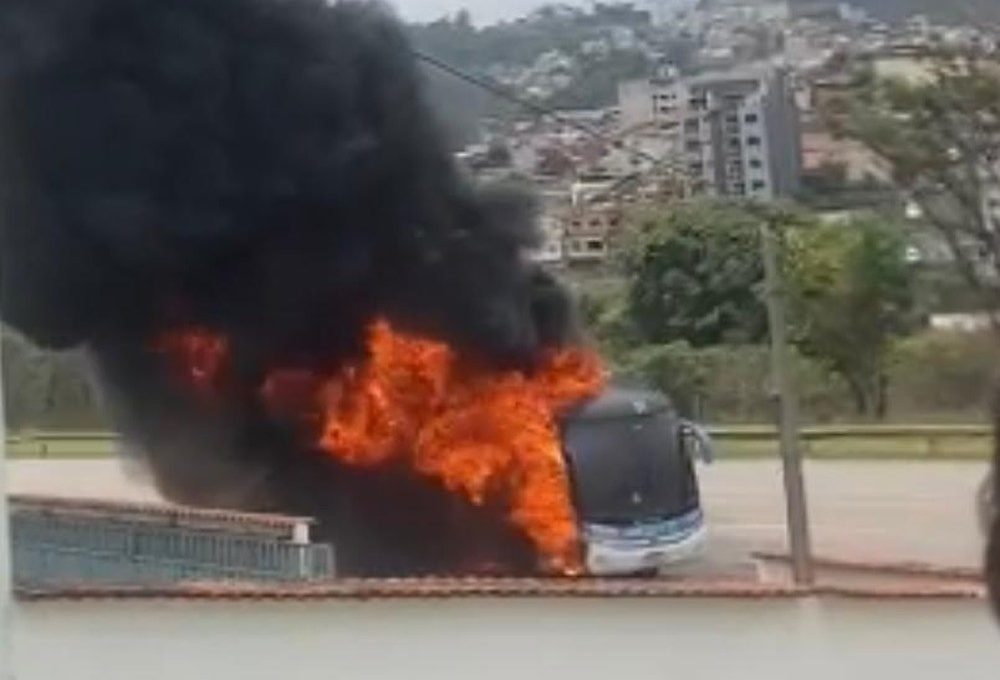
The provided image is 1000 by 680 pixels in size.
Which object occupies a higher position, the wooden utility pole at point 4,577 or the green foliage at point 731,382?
the green foliage at point 731,382

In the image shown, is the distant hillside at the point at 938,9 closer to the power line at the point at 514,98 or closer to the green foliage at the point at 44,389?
the power line at the point at 514,98

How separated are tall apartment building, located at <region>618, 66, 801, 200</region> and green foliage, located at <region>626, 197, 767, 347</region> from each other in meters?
0.11

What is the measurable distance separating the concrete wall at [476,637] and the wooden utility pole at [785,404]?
347 millimetres

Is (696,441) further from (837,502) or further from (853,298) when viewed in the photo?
(853,298)

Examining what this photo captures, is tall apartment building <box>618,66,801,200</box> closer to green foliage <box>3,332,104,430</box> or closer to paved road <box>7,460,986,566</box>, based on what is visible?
paved road <box>7,460,986,566</box>

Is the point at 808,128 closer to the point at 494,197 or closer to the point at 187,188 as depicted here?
the point at 494,197

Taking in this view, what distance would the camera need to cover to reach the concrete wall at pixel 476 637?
5.49 metres

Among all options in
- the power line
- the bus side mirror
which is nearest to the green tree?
the bus side mirror

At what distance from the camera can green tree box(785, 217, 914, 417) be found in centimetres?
508

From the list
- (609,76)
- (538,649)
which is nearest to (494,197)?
(609,76)

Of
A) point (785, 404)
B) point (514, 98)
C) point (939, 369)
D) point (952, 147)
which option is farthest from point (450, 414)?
point (952, 147)

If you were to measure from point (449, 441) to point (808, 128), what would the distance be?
4.86 ft

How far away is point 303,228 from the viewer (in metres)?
5.65

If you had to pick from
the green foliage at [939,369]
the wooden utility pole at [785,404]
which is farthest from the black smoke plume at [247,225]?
the green foliage at [939,369]
